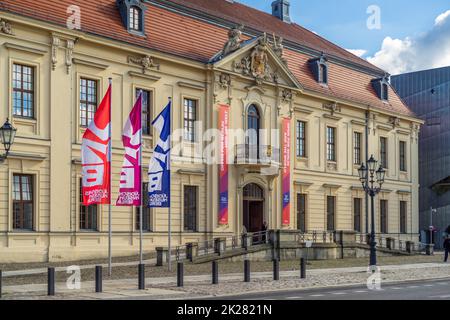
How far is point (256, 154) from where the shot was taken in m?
40.9

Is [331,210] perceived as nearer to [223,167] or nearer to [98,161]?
[223,167]

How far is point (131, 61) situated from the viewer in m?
35.7

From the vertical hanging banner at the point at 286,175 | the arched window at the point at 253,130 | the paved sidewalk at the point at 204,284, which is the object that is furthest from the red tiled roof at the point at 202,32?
the paved sidewalk at the point at 204,284

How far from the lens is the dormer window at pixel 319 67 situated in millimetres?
46969

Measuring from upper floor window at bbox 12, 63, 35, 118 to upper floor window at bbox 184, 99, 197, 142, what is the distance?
29.1 feet

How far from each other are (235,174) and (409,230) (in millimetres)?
19169

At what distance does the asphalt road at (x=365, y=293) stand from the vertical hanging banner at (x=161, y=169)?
22.7 feet

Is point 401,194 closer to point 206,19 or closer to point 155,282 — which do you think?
point 206,19

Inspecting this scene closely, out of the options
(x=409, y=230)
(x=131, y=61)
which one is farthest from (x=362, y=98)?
(x=131, y=61)

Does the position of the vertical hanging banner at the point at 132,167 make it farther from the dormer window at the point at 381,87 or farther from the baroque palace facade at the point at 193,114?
the dormer window at the point at 381,87

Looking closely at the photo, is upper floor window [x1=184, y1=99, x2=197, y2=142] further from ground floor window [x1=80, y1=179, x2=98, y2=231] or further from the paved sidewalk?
the paved sidewalk

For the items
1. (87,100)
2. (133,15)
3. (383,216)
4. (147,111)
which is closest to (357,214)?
(383,216)

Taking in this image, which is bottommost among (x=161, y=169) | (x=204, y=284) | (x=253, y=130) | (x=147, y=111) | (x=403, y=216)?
(x=204, y=284)

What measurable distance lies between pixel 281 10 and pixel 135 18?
19.8m
